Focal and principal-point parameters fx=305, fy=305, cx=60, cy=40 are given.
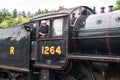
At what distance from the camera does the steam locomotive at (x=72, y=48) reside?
25.3 ft

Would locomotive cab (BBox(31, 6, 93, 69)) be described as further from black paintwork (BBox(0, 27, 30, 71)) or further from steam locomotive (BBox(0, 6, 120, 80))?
black paintwork (BBox(0, 27, 30, 71))

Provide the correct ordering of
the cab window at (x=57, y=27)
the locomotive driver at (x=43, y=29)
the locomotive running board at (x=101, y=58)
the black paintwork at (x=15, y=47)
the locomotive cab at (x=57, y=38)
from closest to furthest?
1. the locomotive running board at (x=101, y=58)
2. the locomotive cab at (x=57, y=38)
3. the cab window at (x=57, y=27)
4. the locomotive driver at (x=43, y=29)
5. the black paintwork at (x=15, y=47)

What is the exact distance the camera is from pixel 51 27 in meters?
9.38

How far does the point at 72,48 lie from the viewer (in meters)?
8.66

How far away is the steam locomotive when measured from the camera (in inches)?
304

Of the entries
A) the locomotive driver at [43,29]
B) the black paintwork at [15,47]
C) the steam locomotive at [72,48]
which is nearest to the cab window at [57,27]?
the steam locomotive at [72,48]

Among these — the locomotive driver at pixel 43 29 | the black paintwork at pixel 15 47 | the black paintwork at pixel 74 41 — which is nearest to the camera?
the black paintwork at pixel 74 41

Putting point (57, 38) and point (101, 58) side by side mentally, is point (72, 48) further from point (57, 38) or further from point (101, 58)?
point (101, 58)

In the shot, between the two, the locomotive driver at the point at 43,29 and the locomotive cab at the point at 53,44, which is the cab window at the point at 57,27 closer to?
the locomotive cab at the point at 53,44

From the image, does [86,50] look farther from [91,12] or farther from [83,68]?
[91,12]

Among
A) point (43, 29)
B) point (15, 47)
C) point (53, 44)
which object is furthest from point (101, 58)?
point (15, 47)

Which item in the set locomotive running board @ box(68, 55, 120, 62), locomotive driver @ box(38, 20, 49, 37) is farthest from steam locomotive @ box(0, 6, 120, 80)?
locomotive driver @ box(38, 20, 49, 37)

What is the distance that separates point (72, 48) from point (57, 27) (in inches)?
36.3

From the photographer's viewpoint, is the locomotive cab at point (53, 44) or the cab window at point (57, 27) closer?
the locomotive cab at point (53, 44)
